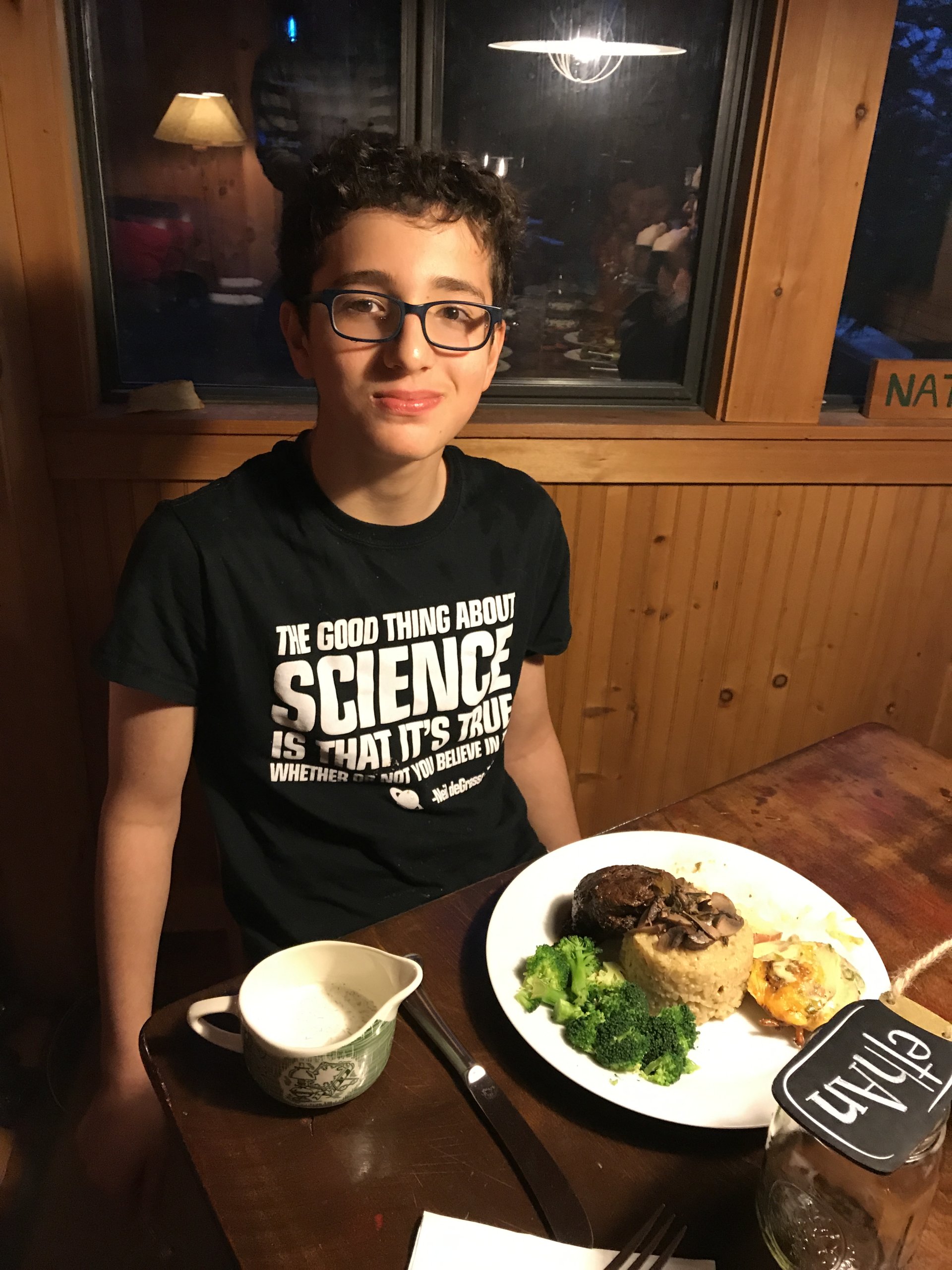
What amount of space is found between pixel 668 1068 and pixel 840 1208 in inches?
7.7

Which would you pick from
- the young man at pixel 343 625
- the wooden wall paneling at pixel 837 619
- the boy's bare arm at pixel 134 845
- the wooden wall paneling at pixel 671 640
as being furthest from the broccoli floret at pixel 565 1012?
the wooden wall paneling at pixel 837 619

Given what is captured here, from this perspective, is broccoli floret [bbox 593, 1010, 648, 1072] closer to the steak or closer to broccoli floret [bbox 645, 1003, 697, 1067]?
broccoli floret [bbox 645, 1003, 697, 1067]

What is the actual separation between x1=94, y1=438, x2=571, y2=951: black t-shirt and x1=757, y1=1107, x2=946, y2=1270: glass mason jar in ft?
2.41

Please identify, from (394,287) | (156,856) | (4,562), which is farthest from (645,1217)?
(4,562)

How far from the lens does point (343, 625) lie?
1262 mm

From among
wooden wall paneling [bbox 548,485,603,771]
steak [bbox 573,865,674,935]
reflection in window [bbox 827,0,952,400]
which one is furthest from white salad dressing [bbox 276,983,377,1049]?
reflection in window [bbox 827,0,952,400]

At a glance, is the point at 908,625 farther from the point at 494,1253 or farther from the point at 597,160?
the point at 494,1253

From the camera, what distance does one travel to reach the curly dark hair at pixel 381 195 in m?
1.14

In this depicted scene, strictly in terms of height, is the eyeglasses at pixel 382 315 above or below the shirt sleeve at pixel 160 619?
above

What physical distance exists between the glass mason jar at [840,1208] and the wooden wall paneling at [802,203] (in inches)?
60.9

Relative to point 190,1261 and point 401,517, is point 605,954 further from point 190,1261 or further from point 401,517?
point 190,1261

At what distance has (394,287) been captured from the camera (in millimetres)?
1124

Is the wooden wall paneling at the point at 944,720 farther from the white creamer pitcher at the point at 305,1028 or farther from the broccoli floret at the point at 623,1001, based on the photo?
the white creamer pitcher at the point at 305,1028

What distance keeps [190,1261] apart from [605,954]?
45.6 inches
